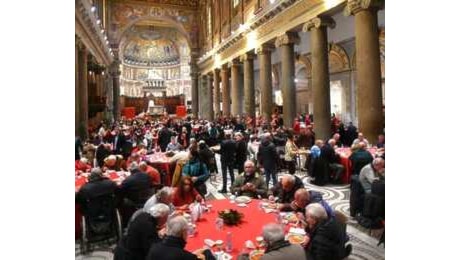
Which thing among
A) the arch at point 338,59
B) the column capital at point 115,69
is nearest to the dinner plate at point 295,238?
the arch at point 338,59

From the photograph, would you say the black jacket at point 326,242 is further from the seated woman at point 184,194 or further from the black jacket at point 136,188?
the black jacket at point 136,188

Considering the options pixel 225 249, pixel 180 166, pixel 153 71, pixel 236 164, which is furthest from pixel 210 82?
pixel 225 249

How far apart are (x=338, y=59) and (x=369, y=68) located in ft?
28.0

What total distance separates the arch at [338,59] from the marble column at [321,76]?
566cm

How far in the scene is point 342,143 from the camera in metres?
11.8

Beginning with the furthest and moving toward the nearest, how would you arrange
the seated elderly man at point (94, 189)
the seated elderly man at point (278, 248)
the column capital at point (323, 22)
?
the column capital at point (323, 22), the seated elderly man at point (94, 189), the seated elderly man at point (278, 248)

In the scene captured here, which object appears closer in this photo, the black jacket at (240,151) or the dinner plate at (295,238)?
the dinner plate at (295,238)

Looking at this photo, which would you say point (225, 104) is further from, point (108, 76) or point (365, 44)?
point (365, 44)

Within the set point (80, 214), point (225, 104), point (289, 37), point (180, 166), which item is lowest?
point (80, 214)

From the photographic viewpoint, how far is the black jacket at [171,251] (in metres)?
2.70

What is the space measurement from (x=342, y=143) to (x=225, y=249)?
9.48 metres

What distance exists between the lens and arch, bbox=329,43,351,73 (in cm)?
1622

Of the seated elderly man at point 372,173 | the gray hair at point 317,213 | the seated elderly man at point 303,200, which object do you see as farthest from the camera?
the seated elderly man at point 372,173

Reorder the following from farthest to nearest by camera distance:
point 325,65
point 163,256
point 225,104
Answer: point 225,104 < point 325,65 < point 163,256
